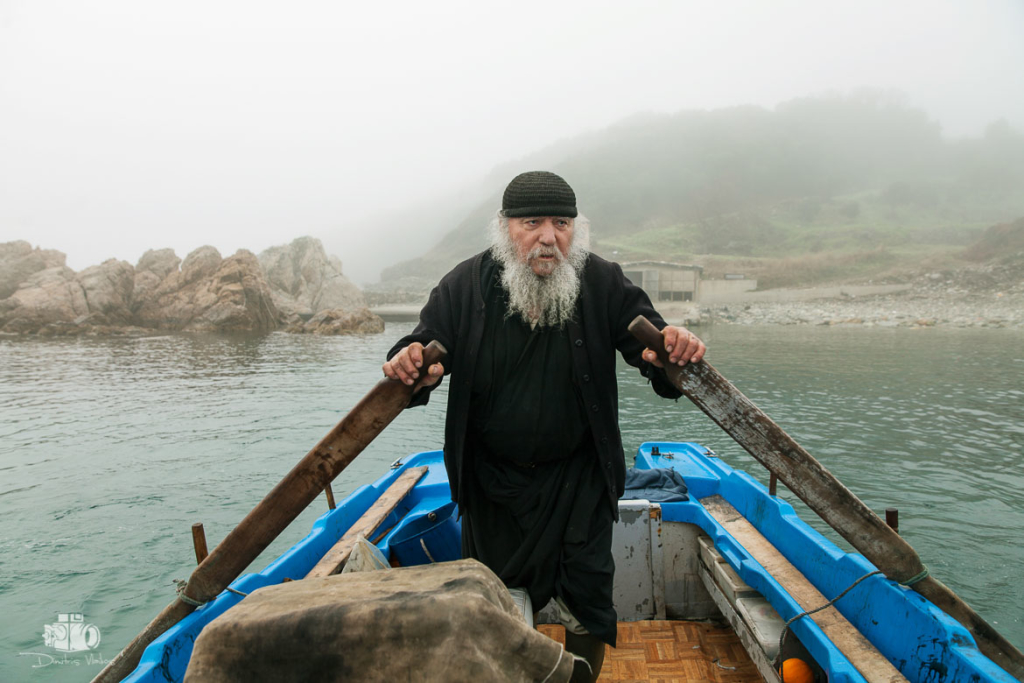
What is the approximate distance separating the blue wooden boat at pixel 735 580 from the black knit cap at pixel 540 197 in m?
2.06

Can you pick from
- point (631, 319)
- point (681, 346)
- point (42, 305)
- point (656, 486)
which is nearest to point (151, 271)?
point (42, 305)

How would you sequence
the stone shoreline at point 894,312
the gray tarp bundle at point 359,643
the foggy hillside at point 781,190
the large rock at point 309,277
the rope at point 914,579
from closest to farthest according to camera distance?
the gray tarp bundle at point 359,643 → the rope at point 914,579 → the stone shoreline at point 894,312 → the large rock at point 309,277 → the foggy hillside at point 781,190

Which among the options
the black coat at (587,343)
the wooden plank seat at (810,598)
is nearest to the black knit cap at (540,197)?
the black coat at (587,343)

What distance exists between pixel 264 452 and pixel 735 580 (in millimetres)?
11156

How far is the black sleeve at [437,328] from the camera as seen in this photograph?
2.47m

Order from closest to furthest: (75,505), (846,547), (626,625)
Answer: (626,625)
(846,547)
(75,505)

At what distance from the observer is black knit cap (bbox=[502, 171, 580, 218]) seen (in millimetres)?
2484

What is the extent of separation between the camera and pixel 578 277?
262 centimetres

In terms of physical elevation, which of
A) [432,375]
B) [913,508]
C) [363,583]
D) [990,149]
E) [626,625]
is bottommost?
[913,508]

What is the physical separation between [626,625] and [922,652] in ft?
5.54

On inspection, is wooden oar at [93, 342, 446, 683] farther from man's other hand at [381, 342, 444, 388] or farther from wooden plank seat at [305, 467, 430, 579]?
wooden plank seat at [305, 467, 430, 579]

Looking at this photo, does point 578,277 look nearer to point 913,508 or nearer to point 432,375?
point 432,375

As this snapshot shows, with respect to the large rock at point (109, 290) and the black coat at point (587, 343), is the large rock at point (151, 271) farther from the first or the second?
the black coat at point (587, 343)

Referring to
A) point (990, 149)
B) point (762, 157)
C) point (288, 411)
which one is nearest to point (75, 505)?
point (288, 411)
